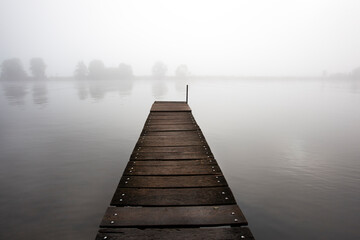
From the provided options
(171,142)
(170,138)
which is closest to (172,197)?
(171,142)

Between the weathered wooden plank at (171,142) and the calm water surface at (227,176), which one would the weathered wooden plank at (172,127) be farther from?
the calm water surface at (227,176)

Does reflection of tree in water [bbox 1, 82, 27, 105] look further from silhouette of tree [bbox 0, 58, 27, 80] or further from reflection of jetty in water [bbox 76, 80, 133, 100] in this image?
silhouette of tree [bbox 0, 58, 27, 80]

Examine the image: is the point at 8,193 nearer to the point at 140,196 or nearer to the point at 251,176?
the point at 140,196

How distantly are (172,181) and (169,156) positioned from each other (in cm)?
202

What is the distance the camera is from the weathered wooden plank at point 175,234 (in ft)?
12.8

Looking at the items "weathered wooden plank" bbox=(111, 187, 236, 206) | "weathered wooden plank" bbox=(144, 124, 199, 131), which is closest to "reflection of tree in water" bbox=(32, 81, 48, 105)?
"weathered wooden plank" bbox=(144, 124, 199, 131)

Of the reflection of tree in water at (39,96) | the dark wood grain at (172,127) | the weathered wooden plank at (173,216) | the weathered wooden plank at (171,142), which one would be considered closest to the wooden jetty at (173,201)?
the weathered wooden plank at (173,216)

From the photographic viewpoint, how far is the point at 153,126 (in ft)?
43.2

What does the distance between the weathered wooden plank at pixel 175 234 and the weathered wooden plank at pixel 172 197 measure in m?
0.80

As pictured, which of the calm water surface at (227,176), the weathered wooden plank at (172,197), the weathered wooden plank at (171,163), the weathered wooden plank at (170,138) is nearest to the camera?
the weathered wooden plank at (172,197)

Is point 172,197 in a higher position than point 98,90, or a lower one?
higher

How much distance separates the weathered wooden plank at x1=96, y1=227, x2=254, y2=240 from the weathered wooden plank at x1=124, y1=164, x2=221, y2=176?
2.39 m

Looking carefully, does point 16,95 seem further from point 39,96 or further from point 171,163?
point 171,163

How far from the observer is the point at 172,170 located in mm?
6691
